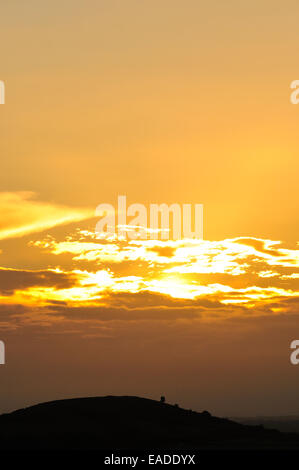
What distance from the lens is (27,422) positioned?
10181cm

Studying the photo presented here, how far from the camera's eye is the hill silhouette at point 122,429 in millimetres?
95625

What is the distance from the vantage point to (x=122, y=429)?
100438 mm

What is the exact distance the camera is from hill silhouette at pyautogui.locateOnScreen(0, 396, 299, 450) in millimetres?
95625
